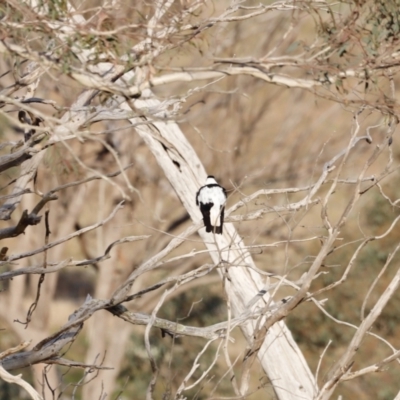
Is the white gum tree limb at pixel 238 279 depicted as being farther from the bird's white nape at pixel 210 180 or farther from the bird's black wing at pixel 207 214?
the bird's black wing at pixel 207 214

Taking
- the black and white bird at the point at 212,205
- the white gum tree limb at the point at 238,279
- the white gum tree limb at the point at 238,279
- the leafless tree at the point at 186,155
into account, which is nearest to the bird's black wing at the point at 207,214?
the black and white bird at the point at 212,205

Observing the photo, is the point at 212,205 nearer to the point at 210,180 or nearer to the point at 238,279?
the point at 210,180

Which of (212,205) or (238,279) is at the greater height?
(212,205)

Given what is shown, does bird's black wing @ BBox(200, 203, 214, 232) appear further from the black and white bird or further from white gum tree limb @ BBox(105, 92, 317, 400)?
white gum tree limb @ BBox(105, 92, 317, 400)

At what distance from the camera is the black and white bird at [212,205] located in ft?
20.2

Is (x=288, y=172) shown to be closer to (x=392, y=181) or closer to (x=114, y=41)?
(x=392, y=181)

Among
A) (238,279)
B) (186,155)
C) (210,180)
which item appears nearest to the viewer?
(210,180)

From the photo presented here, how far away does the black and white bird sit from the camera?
6.15 m

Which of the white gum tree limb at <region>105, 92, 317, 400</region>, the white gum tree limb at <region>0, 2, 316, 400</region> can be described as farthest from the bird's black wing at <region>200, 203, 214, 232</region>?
the white gum tree limb at <region>105, 92, 317, 400</region>

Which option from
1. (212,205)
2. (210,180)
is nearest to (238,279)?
(210,180)

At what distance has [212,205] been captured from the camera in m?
6.34

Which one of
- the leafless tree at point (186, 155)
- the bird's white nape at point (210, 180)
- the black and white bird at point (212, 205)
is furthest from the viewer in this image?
the bird's white nape at point (210, 180)

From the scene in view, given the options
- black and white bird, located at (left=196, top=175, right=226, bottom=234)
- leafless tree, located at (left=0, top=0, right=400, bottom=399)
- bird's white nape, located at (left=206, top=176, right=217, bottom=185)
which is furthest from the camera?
bird's white nape, located at (left=206, top=176, right=217, bottom=185)

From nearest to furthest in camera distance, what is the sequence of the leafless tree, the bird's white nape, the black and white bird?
the leafless tree, the black and white bird, the bird's white nape
